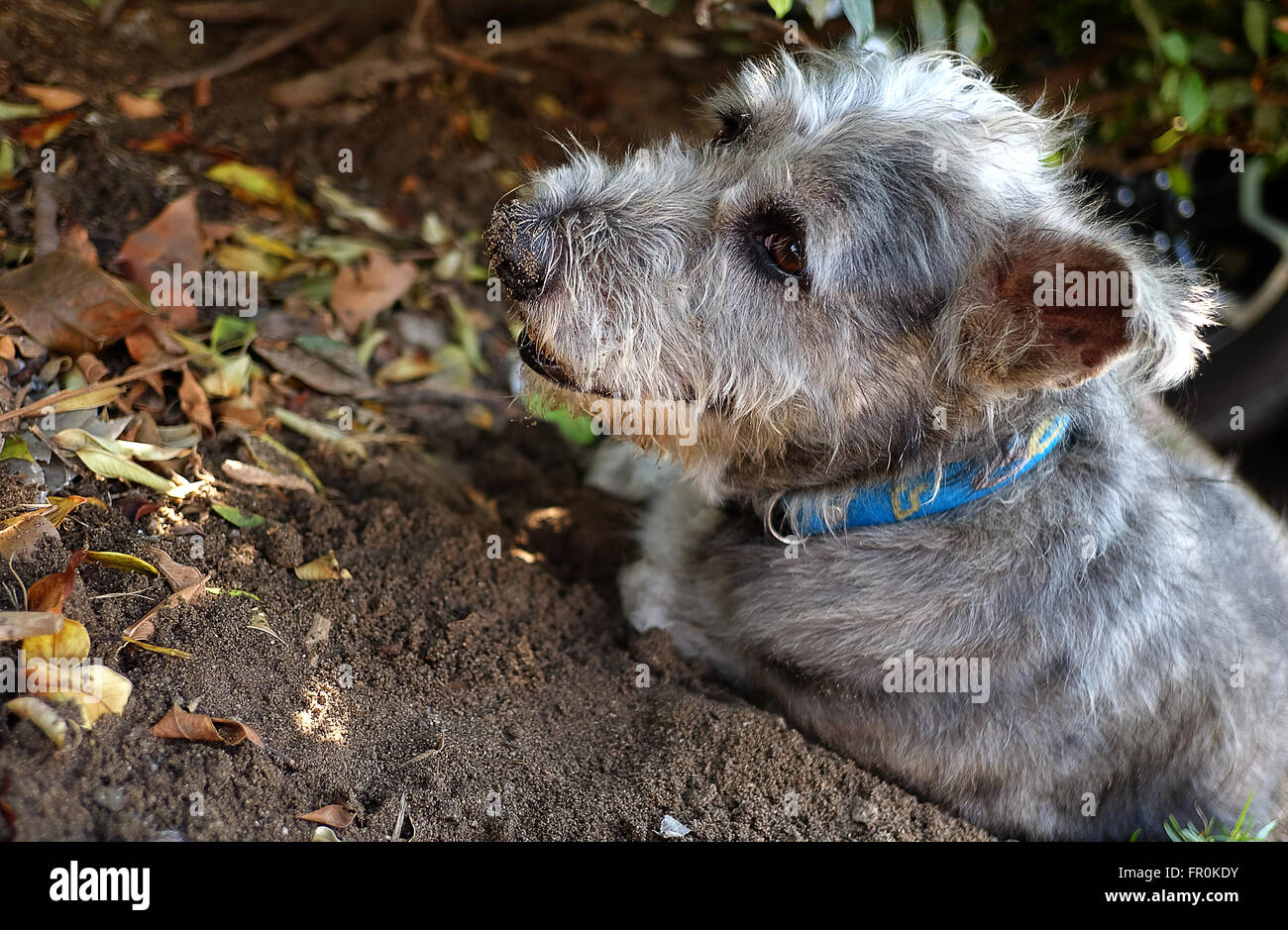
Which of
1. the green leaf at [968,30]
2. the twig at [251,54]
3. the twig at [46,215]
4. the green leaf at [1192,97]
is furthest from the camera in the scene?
the twig at [251,54]

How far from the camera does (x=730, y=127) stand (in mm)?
3996

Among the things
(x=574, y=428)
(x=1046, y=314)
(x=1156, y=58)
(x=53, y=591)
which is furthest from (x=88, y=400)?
(x=1156, y=58)

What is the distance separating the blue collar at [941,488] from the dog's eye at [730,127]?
1.50 metres

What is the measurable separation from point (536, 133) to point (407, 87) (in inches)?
35.0

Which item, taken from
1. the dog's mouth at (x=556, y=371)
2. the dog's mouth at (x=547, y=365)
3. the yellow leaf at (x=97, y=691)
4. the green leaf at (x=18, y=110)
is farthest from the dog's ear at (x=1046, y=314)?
the green leaf at (x=18, y=110)

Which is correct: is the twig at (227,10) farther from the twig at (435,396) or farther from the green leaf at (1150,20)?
the green leaf at (1150,20)

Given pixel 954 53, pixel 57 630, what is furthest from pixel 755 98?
Answer: pixel 57 630

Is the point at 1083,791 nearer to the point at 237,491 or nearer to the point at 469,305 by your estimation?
the point at 237,491

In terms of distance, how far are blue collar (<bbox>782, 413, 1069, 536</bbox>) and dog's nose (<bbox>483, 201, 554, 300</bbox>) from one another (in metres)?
1.34

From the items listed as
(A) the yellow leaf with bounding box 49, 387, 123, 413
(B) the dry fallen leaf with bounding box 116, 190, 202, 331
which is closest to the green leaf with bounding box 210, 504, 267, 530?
(A) the yellow leaf with bounding box 49, 387, 123, 413

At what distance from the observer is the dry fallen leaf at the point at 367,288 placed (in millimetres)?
A: 4992

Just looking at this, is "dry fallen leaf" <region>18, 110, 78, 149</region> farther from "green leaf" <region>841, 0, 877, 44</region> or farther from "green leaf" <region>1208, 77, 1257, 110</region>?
"green leaf" <region>1208, 77, 1257, 110</region>

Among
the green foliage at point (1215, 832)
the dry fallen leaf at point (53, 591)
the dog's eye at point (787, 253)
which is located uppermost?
the dog's eye at point (787, 253)
